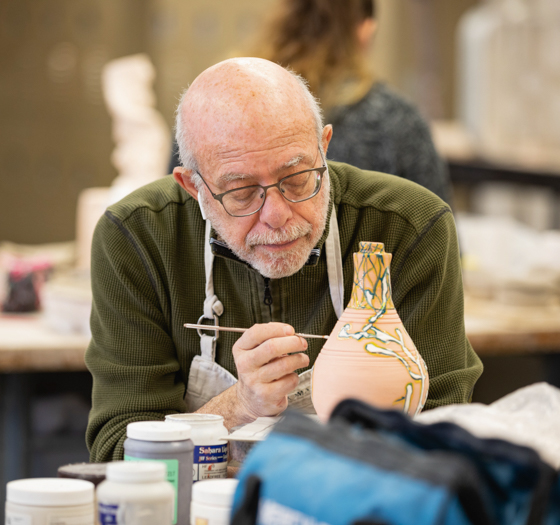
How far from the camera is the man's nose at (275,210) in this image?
1.53 meters

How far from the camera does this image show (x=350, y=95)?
2842 mm

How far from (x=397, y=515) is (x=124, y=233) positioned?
117 centimetres

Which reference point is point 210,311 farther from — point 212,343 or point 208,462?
point 208,462

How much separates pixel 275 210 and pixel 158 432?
0.55 metres

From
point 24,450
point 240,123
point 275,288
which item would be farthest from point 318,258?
point 24,450

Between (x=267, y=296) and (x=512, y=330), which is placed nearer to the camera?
(x=267, y=296)

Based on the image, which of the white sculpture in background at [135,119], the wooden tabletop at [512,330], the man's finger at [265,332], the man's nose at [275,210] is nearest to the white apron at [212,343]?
the man's nose at [275,210]

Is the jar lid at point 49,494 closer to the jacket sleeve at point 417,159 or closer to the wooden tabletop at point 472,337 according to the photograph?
the wooden tabletop at point 472,337

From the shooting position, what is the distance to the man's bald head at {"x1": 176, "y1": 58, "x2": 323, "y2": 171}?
5.02 ft

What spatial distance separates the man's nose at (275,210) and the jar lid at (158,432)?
513mm

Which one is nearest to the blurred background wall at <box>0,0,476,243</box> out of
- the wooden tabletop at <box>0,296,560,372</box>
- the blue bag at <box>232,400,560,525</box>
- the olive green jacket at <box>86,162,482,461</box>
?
the wooden tabletop at <box>0,296,560,372</box>

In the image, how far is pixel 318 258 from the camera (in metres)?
1.70

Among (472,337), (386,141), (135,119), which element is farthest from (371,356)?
(135,119)

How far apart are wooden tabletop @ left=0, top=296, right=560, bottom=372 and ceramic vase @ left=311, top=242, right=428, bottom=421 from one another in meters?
1.74
